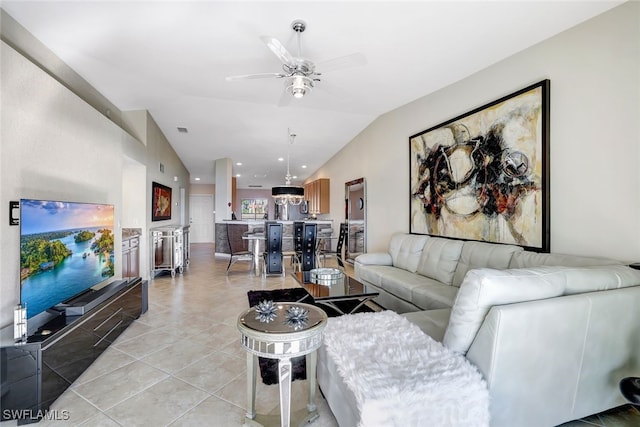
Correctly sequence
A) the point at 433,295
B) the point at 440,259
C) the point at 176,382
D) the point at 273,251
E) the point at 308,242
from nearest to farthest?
the point at 176,382 → the point at 433,295 → the point at 440,259 → the point at 273,251 → the point at 308,242

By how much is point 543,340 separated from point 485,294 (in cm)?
36

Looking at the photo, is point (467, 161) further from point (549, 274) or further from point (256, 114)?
point (256, 114)

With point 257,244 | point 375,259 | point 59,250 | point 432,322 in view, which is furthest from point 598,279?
point 257,244

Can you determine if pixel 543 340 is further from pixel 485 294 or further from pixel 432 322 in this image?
pixel 432 322

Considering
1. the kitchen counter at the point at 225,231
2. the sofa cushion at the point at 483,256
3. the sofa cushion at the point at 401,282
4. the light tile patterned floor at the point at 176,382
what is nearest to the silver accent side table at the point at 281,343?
the light tile patterned floor at the point at 176,382

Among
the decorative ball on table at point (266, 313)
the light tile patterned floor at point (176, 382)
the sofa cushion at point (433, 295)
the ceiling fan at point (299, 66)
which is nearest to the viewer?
the decorative ball on table at point (266, 313)

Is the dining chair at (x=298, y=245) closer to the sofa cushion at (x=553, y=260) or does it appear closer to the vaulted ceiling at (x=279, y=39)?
the vaulted ceiling at (x=279, y=39)

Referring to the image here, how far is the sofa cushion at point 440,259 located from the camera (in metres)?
3.10

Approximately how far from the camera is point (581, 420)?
1668 millimetres

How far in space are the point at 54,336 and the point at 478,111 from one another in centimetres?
412

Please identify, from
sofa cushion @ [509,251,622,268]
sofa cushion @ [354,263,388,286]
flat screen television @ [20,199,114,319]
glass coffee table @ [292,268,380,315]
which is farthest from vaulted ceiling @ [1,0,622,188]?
sofa cushion @ [354,263,388,286]

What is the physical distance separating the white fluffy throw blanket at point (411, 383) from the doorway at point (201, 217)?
35.0 feet

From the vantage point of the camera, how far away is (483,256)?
2783 mm

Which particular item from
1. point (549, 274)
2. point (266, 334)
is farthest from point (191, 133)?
point (549, 274)
